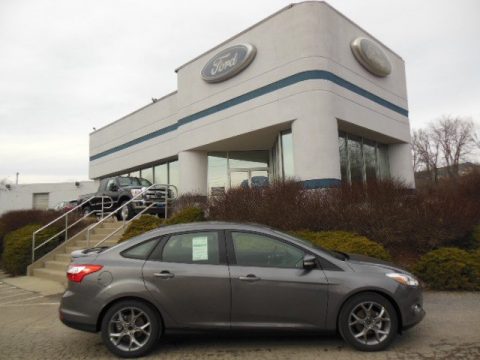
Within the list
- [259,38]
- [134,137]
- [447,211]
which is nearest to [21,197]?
[134,137]

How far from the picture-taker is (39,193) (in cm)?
4362

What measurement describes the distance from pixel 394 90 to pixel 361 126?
3.74 metres

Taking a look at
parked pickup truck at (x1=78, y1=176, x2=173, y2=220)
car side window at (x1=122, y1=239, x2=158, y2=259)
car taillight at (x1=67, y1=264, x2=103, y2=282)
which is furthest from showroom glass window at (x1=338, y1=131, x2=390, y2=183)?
car taillight at (x1=67, y1=264, x2=103, y2=282)

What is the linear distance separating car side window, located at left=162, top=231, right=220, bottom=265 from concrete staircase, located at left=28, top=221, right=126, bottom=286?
241 inches

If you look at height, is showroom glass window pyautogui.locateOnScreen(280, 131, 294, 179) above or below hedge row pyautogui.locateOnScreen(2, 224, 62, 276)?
above

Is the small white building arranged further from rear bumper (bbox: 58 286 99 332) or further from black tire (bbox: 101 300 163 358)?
black tire (bbox: 101 300 163 358)

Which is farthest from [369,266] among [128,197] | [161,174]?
[161,174]

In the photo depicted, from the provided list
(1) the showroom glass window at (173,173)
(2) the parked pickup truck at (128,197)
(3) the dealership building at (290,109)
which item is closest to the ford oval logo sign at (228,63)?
(3) the dealership building at (290,109)

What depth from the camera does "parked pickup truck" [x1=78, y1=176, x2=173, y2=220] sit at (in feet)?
49.3

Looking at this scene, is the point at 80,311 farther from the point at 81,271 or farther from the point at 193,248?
the point at 193,248

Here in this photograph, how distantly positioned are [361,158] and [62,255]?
12089 millimetres

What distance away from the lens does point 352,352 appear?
458 cm

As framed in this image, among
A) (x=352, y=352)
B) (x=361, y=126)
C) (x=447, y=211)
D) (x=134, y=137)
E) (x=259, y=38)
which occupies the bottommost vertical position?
(x=352, y=352)

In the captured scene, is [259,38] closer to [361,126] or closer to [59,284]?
[361,126]
